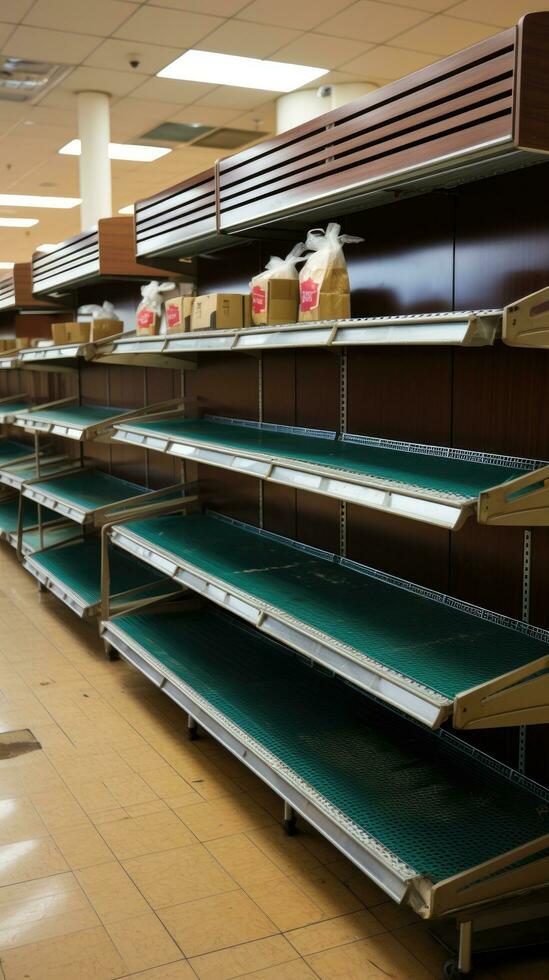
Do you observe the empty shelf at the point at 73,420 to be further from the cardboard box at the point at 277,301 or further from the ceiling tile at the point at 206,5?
the ceiling tile at the point at 206,5

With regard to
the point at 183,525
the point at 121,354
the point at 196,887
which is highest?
the point at 121,354

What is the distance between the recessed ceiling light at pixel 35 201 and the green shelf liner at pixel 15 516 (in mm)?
5500

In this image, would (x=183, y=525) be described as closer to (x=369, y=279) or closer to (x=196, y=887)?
(x=369, y=279)

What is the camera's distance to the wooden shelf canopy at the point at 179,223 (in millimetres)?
3760

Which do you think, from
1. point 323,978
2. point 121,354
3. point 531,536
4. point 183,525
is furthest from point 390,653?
point 121,354

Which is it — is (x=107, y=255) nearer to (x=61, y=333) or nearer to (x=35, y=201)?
(x=61, y=333)

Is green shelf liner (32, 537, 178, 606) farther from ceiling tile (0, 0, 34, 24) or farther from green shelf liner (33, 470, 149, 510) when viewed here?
ceiling tile (0, 0, 34, 24)

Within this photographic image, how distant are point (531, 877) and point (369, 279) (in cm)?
196

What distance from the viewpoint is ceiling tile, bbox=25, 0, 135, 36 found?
5.84 m

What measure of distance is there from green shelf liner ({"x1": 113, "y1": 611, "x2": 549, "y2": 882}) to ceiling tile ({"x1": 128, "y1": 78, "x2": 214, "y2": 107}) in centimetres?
528

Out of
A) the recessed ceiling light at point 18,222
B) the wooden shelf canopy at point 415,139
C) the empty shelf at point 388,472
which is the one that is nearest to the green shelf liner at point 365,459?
the empty shelf at point 388,472

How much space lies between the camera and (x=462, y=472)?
8.18 ft

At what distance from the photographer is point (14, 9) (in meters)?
5.91

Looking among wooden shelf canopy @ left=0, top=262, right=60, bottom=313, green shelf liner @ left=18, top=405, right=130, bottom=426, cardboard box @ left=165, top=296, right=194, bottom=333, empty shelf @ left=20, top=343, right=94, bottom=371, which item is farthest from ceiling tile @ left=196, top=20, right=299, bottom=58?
cardboard box @ left=165, top=296, right=194, bottom=333
